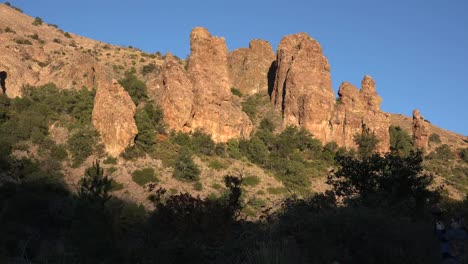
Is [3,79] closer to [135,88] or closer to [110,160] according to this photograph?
[135,88]

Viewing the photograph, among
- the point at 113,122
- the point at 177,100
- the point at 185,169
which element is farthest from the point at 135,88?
the point at 185,169

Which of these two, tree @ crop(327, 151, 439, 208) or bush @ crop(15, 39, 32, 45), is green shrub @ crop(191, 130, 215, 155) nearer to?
tree @ crop(327, 151, 439, 208)

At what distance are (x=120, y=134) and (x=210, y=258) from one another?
3783 centimetres

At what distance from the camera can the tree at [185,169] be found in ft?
155

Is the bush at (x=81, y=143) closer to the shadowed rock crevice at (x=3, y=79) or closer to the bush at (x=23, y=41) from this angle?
the shadowed rock crevice at (x=3, y=79)

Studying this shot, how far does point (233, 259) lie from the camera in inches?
462

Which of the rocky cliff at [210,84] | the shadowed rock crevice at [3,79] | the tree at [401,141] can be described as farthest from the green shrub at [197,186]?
the tree at [401,141]

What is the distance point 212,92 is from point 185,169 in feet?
48.1

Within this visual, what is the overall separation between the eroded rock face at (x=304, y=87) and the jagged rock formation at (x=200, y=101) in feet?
26.2

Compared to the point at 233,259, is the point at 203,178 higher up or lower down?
higher up

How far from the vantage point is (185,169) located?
48.1 meters

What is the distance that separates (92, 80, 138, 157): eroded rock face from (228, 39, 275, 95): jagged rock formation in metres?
33.3

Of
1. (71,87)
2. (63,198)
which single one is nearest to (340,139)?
(71,87)

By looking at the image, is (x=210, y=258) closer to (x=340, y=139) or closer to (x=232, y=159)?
(x=232, y=159)
